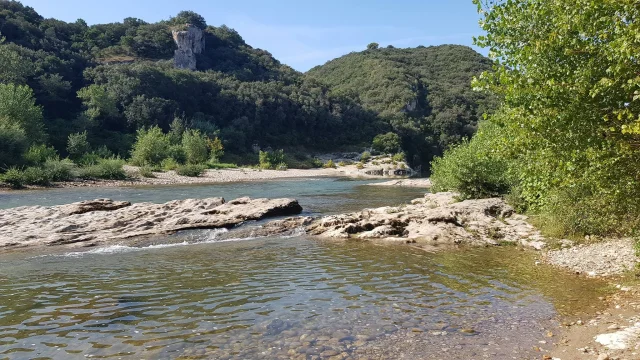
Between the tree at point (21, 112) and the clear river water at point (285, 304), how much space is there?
161 feet

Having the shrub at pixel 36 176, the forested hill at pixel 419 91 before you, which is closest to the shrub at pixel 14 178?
the shrub at pixel 36 176

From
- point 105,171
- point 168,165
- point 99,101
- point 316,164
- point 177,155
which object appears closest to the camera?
point 105,171

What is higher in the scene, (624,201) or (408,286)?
(624,201)

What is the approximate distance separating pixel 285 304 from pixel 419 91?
493ft

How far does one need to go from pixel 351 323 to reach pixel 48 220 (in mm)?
17722

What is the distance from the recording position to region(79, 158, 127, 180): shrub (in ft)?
161

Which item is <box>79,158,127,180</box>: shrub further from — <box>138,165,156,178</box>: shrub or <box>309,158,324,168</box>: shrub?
<box>309,158,324,168</box>: shrub

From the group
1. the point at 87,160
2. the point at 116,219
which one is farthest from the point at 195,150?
the point at 116,219

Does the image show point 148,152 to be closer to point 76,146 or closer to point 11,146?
point 76,146

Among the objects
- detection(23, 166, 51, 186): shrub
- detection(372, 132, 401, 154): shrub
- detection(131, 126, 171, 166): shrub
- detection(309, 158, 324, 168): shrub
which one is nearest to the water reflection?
detection(23, 166, 51, 186): shrub

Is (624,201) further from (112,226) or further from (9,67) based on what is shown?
(9,67)

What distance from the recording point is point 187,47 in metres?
146

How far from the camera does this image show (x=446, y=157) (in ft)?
92.1

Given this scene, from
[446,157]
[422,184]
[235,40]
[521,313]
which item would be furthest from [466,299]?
[235,40]
